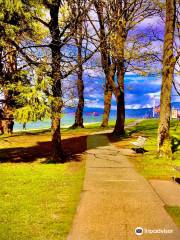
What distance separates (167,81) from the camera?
2231cm

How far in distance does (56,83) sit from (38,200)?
793 centimetres

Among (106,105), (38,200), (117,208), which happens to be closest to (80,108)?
(106,105)

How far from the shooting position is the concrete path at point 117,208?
31.3ft

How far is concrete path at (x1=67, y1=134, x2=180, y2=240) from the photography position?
9.53 metres

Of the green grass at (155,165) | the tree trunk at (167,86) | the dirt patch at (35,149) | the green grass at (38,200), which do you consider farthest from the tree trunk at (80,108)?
the green grass at (38,200)

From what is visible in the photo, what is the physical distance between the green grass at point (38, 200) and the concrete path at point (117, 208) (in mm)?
319

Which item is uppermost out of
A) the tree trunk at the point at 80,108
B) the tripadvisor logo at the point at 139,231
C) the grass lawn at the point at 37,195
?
the tree trunk at the point at 80,108

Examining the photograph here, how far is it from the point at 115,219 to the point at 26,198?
3.15m

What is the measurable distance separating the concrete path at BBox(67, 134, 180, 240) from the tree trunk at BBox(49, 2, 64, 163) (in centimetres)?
257

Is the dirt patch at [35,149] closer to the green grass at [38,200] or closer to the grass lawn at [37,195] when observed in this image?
the grass lawn at [37,195]

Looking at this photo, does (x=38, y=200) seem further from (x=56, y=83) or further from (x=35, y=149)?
(x=35, y=149)

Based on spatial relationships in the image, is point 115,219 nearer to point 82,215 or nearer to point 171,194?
point 82,215

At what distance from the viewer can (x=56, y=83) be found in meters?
19.7

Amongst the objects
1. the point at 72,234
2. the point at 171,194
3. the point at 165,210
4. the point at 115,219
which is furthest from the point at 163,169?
the point at 72,234
